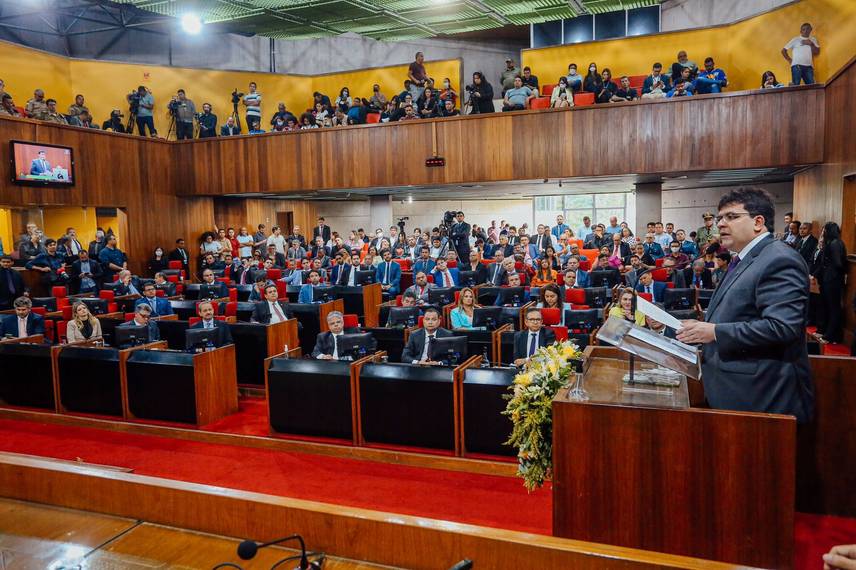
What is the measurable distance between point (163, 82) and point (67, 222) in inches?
159

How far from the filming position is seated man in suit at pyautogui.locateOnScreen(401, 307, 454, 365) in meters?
5.09

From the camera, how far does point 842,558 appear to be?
123 cm

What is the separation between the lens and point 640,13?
14.3 meters

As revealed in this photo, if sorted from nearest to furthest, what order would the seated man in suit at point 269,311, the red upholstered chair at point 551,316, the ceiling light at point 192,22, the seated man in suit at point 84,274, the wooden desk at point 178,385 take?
the wooden desk at point 178,385 < the red upholstered chair at point 551,316 < the seated man in suit at point 269,311 < the seated man in suit at point 84,274 < the ceiling light at point 192,22

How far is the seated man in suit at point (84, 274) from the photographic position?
949cm

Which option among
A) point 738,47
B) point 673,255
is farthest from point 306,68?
point 673,255

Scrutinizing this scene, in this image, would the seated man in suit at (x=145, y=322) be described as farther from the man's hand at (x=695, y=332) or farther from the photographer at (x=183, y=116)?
the photographer at (x=183, y=116)

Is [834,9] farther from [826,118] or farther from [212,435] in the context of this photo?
[212,435]

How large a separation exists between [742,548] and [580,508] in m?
0.49

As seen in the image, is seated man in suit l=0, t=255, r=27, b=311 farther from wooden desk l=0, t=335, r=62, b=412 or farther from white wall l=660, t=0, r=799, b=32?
white wall l=660, t=0, r=799, b=32

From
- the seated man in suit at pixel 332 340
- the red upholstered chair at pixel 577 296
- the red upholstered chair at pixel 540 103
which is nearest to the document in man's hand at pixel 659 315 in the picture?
the seated man in suit at pixel 332 340

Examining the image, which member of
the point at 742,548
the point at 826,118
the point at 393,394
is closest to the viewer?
the point at 742,548

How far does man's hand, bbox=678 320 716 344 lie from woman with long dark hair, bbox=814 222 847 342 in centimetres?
568

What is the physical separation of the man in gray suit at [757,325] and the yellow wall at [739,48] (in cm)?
757
